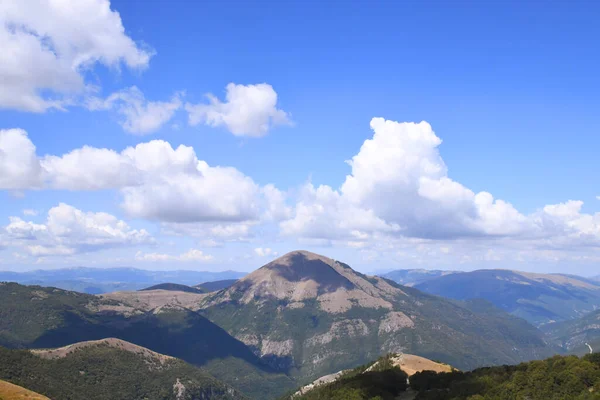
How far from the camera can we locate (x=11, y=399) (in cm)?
16962

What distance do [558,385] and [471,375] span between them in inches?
1920

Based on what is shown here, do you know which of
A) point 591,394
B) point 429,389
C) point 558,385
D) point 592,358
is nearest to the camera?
point 591,394

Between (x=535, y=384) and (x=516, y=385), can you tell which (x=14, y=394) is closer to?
(x=516, y=385)

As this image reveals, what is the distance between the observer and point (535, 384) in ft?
504

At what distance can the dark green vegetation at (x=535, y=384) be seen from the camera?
142 meters

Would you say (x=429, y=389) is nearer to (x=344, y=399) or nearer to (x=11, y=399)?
(x=344, y=399)

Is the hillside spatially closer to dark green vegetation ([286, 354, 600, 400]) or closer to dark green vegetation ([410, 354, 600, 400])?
dark green vegetation ([286, 354, 600, 400])

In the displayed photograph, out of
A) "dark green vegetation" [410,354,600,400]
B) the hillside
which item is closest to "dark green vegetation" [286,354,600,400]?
"dark green vegetation" [410,354,600,400]

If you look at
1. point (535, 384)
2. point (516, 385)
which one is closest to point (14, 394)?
point (516, 385)

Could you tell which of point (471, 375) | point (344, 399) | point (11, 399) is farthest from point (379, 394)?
point (11, 399)

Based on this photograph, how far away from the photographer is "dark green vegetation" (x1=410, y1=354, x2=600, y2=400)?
142375mm

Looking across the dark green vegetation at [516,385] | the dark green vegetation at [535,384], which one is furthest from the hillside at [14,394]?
the dark green vegetation at [535,384]

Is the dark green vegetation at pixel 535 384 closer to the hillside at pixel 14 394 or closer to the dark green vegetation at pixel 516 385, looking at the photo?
the dark green vegetation at pixel 516 385

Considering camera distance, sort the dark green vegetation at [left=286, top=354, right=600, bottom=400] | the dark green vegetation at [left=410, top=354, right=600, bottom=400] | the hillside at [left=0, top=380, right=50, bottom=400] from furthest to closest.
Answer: the hillside at [left=0, top=380, right=50, bottom=400]
the dark green vegetation at [left=286, top=354, right=600, bottom=400]
the dark green vegetation at [left=410, top=354, right=600, bottom=400]
